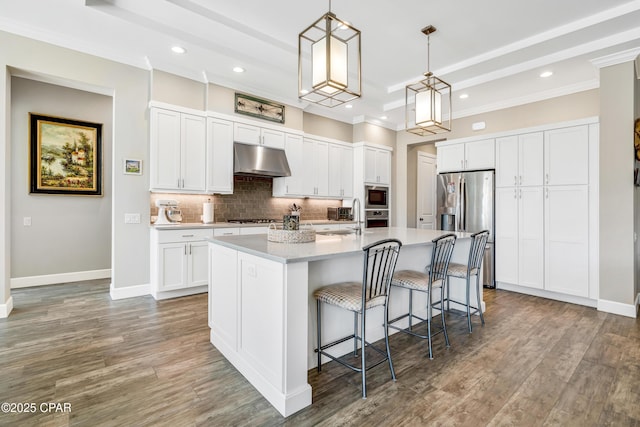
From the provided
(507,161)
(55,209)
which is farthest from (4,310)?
(507,161)

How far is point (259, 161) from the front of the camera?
196 inches

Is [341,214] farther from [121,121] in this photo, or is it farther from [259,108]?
[121,121]

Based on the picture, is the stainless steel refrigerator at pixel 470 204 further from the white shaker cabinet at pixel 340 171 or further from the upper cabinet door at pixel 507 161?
the white shaker cabinet at pixel 340 171

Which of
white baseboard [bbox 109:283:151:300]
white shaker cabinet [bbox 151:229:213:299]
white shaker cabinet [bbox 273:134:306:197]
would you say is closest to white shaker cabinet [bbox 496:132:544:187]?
white shaker cabinet [bbox 273:134:306:197]

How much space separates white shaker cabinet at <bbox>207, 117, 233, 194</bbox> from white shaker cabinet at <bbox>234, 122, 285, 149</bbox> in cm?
13

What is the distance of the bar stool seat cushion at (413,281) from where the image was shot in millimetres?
2613

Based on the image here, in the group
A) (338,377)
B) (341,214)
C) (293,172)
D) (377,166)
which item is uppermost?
(377,166)

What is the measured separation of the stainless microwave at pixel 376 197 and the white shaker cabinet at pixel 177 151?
3272 mm

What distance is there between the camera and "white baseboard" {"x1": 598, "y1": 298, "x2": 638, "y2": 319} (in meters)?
3.51

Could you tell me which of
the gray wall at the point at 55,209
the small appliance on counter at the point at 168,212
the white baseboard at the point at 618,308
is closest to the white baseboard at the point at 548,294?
the white baseboard at the point at 618,308

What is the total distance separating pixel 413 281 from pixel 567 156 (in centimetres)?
308

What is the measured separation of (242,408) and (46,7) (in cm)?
403

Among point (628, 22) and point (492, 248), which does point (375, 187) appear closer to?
point (492, 248)

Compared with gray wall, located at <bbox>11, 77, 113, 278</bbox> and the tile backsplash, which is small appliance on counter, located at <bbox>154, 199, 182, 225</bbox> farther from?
gray wall, located at <bbox>11, 77, 113, 278</bbox>
